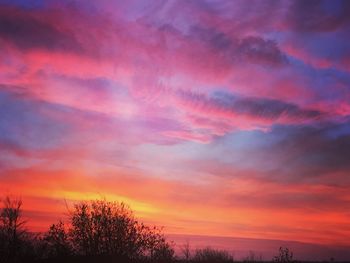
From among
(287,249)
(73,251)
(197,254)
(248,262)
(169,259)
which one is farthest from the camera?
(197,254)

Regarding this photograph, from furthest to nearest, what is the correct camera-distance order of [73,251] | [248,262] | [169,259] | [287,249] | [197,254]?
[197,254], [248,262], [169,259], [73,251], [287,249]

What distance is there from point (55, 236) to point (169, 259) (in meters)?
11.9

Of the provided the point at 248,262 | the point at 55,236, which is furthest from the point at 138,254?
the point at 248,262

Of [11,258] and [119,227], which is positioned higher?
[119,227]

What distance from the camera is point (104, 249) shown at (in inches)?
1821

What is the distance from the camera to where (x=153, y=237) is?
4641 cm

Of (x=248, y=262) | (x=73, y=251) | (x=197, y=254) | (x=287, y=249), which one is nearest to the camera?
(x=287, y=249)

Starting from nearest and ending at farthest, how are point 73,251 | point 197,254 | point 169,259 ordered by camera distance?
point 73,251 < point 169,259 < point 197,254

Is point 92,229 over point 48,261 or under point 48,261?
over

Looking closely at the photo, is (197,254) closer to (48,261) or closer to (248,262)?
(248,262)

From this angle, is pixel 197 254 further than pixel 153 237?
Yes

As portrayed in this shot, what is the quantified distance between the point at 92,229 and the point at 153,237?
236 inches

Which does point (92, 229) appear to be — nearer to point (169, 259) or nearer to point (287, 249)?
point (169, 259)

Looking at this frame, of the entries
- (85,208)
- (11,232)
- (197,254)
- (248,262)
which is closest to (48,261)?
(85,208)
